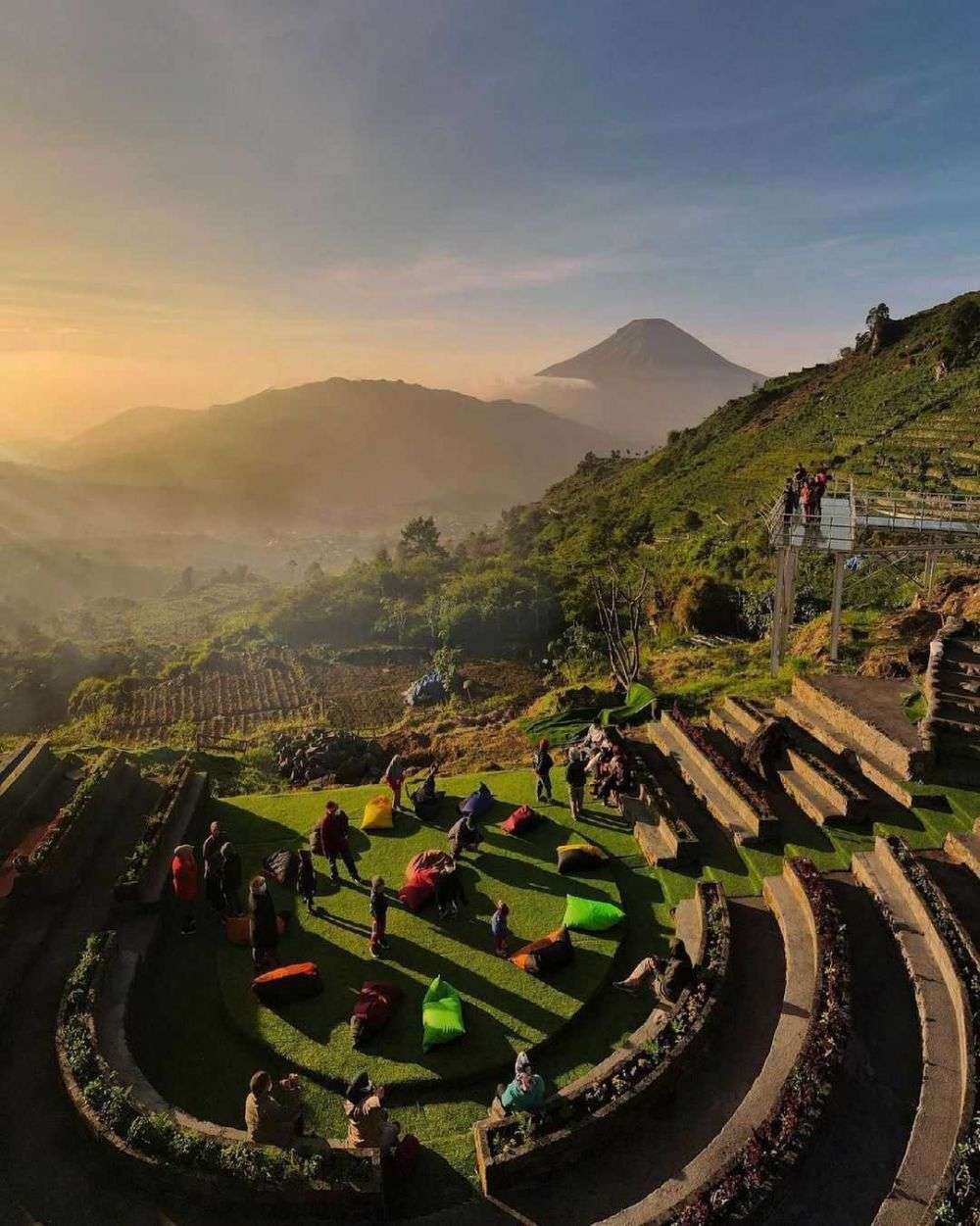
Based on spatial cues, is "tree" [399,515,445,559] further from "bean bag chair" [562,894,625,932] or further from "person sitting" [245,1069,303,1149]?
"person sitting" [245,1069,303,1149]

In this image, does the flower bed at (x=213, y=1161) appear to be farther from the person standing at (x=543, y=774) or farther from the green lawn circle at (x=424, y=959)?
the person standing at (x=543, y=774)

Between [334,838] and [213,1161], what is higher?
[334,838]

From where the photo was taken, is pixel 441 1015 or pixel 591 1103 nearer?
pixel 591 1103

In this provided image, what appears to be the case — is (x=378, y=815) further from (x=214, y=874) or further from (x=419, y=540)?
(x=419, y=540)

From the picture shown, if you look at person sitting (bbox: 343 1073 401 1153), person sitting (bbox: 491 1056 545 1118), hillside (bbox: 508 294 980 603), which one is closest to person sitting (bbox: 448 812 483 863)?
person sitting (bbox: 491 1056 545 1118)

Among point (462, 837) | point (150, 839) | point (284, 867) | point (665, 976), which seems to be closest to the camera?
point (665, 976)

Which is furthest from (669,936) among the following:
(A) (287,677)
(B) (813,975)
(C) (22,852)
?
(A) (287,677)

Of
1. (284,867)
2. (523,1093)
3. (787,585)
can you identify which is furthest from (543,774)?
(787,585)
